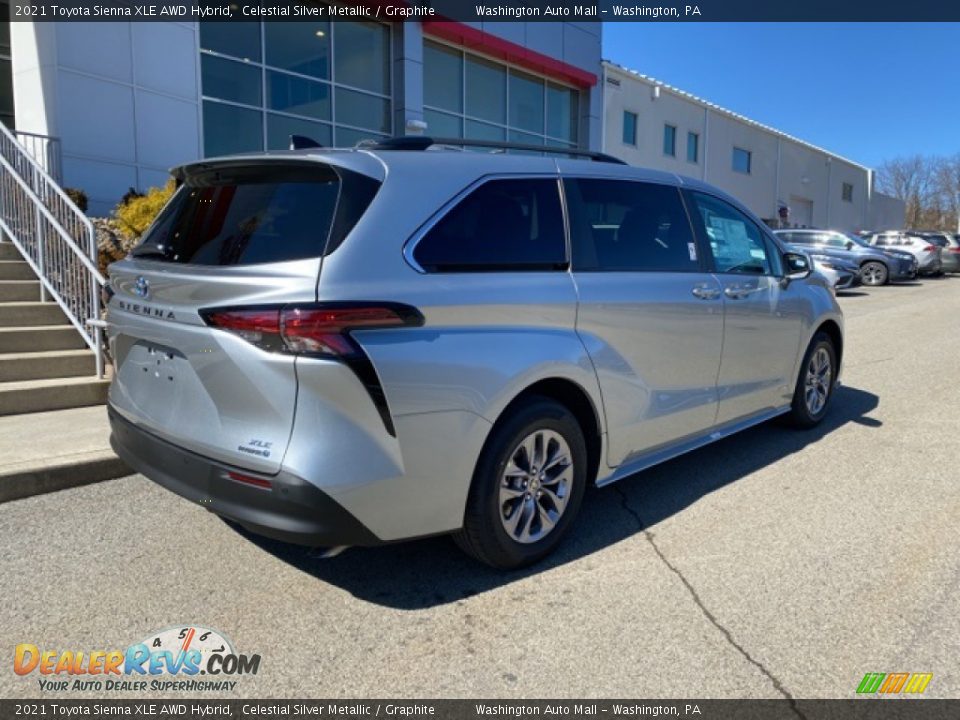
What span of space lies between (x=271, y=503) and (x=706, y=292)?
9.39ft

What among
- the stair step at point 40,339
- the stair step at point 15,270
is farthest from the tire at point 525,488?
the stair step at point 15,270

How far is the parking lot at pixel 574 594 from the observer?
261 centimetres

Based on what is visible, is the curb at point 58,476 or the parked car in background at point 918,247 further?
the parked car in background at point 918,247

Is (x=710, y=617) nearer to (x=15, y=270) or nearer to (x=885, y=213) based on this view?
(x=15, y=270)

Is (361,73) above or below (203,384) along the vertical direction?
above

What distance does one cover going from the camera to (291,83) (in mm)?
13094

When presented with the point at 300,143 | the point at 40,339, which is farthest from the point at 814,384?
the point at 40,339

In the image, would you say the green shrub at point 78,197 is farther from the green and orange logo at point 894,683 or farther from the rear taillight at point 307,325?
the green and orange logo at point 894,683

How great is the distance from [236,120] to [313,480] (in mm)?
11256

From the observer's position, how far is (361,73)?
1440 cm

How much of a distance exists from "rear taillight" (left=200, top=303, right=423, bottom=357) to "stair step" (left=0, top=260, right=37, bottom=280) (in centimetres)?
565

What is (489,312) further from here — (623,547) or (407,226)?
(623,547)

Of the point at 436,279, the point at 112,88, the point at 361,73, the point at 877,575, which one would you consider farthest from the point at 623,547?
the point at 361,73

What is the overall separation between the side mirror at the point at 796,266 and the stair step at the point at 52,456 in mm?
4772
